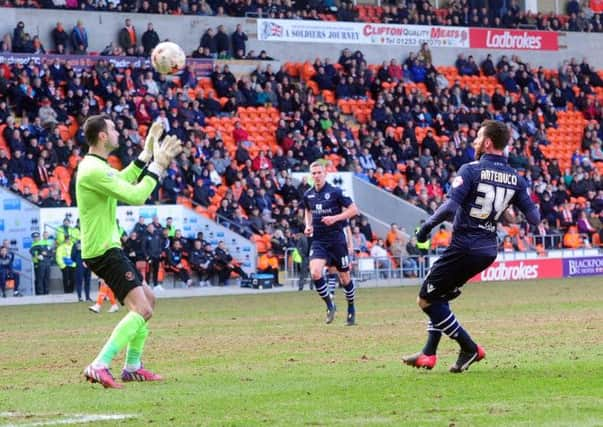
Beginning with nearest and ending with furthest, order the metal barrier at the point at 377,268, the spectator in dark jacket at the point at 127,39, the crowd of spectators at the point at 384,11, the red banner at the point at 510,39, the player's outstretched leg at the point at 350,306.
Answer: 1. the player's outstretched leg at the point at 350,306
2. the metal barrier at the point at 377,268
3. the spectator in dark jacket at the point at 127,39
4. the crowd of spectators at the point at 384,11
5. the red banner at the point at 510,39

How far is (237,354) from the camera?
14.6m

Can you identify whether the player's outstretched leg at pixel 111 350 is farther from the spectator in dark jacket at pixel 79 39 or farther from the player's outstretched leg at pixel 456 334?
the spectator in dark jacket at pixel 79 39

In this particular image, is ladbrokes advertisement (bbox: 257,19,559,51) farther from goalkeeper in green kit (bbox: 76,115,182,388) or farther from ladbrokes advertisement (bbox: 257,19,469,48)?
goalkeeper in green kit (bbox: 76,115,182,388)

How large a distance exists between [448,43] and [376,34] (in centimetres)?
379

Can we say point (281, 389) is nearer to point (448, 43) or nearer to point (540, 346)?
point (540, 346)

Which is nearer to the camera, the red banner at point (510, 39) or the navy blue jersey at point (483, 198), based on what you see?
the navy blue jersey at point (483, 198)

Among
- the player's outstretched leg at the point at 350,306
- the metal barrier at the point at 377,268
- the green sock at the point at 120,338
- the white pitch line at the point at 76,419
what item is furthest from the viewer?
the metal barrier at the point at 377,268

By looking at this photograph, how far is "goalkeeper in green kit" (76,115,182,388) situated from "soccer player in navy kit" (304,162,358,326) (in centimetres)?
860

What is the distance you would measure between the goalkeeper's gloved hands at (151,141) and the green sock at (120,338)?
4.70 feet

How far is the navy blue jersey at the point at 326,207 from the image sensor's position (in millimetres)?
20234

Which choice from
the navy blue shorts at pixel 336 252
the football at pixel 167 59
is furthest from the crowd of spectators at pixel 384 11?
the football at pixel 167 59

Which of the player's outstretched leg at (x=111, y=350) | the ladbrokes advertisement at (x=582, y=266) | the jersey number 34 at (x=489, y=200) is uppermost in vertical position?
the jersey number 34 at (x=489, y=200)

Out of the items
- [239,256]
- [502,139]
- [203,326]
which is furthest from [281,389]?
[239,256]

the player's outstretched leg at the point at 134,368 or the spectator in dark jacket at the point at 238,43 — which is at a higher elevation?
the spectator in dark jacket at the point at 238,43
